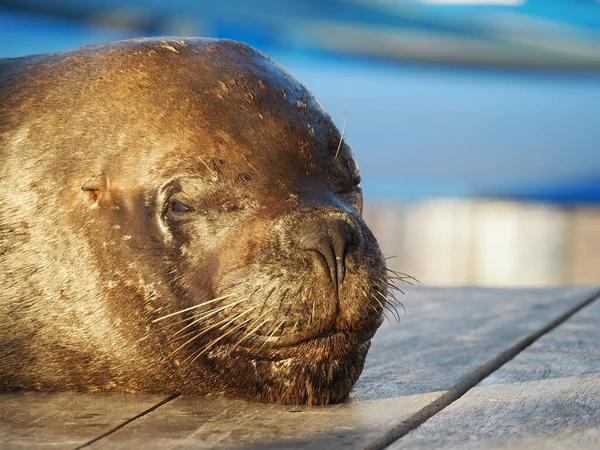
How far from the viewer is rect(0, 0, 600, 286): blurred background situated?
67.2ft

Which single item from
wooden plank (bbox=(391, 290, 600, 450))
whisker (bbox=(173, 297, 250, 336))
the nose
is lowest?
wooden plank (bbox=(391, 290, 600, 450))

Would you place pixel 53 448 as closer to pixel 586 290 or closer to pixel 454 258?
pixel 586 290

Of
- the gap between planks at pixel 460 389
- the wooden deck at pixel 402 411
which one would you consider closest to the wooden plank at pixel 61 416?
the wooden deck at pixel 402 411

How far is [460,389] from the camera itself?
3.46 meters

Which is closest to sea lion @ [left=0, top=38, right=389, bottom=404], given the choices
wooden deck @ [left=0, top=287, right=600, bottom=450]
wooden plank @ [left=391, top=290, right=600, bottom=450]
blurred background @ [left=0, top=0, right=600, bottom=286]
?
wooden deck @ [left=0, top=287, right=600, bottom=450]

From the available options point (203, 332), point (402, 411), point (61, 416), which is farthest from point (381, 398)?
point (61, 416)

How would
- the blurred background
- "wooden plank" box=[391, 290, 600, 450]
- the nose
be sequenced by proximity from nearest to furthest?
"wooden plank" box=[391, 290, 600, 450], the nose, the blurred background

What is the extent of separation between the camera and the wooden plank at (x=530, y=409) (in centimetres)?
270

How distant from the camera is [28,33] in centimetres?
1892

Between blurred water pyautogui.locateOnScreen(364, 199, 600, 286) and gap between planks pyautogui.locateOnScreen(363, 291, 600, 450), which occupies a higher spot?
blurred water pyautogui.locateOnScreen(364, 199, 600, 286)

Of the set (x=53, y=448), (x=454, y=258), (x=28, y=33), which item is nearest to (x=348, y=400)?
(x=53, y=448)

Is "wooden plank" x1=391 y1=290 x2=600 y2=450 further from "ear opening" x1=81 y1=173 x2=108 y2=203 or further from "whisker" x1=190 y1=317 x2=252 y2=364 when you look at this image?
"ear opening" x1=81 y1=173 x2=108 y2=203

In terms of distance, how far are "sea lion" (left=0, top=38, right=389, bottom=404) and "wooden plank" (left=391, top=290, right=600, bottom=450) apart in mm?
415

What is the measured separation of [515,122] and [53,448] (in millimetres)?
19792
